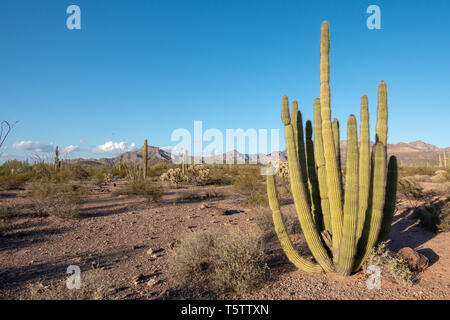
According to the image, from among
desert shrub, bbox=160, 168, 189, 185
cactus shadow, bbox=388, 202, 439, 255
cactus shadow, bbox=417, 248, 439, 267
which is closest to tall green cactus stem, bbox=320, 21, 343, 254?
cactus shadow, bbox=417, 248, 439, 267

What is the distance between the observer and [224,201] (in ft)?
42.2

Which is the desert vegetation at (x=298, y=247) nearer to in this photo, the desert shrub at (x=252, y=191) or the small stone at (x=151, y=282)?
the small stone at (x=151, y=282)

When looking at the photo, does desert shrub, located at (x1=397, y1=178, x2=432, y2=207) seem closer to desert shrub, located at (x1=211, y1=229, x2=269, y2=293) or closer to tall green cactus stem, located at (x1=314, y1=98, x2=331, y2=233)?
tall green cactus stem, located at (x1=314, y1=98, x2=331, y2=233)

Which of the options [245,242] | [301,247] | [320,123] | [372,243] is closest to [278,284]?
[245,242]

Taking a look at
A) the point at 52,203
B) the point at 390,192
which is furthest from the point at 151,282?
the point at 52,203

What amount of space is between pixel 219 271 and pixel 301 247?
2.67m

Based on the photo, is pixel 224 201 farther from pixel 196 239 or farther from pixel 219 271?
pixel 219 271

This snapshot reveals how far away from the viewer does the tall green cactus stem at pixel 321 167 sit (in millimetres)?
4840

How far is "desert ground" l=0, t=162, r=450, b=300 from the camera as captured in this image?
4.15m

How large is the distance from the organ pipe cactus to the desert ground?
1.60 feet

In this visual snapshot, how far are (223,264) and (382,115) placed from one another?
3.69 metres

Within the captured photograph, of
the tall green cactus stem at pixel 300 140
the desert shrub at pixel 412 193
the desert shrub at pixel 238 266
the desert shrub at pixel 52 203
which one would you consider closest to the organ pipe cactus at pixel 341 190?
the tall green cactus stem at pixel 300 140

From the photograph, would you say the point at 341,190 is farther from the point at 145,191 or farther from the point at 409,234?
the point at 145,191

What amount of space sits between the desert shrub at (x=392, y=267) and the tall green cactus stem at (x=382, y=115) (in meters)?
1.91
